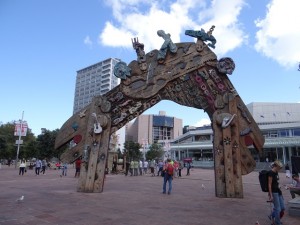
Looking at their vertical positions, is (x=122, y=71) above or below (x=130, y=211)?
above

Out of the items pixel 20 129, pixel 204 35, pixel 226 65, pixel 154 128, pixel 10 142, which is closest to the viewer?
pixel 226 65

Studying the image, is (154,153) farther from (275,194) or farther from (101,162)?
(275,194)

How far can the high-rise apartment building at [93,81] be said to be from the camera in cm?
12662

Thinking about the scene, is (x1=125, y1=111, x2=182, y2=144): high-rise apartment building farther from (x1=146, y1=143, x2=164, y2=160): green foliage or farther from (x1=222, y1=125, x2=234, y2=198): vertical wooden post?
(x1=222, y1=125, x2=234, y2=198): vertical wooden post

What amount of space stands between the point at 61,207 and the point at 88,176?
3.43 meters

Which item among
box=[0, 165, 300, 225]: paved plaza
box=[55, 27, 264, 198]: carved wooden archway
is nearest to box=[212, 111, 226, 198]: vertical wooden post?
box=[55, 27, 264, 198]: carved wooden archway

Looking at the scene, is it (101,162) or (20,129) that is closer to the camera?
(101,162)

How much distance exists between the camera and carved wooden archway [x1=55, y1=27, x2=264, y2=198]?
1162 cm

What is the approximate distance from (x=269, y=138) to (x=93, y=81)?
10003 cm

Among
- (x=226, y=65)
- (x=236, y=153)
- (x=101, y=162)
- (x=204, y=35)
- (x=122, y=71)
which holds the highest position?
(x=204, y=35)

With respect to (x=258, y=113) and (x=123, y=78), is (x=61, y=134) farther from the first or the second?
(x=258, y=113)

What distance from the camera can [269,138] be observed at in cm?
4697

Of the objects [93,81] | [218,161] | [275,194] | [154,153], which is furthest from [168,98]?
[93,81]

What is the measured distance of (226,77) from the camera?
12000 mm
